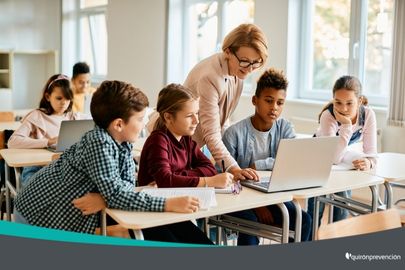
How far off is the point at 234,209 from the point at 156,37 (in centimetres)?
467

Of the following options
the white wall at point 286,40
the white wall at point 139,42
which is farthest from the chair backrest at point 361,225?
the white wall at point 139,42

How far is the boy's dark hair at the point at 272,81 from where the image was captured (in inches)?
95.3

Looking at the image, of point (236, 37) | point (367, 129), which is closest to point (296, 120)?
point (367, 129)

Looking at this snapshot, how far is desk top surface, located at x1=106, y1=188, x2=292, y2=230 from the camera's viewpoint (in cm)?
165

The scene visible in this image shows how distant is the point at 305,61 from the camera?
478 cm

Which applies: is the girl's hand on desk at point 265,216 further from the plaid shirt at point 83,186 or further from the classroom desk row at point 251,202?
the plaid shirt at point 83,186

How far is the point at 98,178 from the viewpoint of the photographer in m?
1.79

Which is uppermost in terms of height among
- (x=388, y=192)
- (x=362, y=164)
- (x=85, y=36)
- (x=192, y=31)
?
(x=85, y=36)

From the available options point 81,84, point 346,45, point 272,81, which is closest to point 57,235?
point 272,81

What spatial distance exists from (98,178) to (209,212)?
0.38 metres

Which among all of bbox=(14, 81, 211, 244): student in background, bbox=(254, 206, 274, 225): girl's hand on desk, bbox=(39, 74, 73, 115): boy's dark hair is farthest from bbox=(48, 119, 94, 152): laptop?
bbox=(254, 206, 274, 225): girl's hand on desk

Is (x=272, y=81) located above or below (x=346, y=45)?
below

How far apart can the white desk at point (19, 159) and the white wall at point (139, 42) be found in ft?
11.2

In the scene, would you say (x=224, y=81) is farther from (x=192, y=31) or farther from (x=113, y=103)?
(x=192, y=31)
